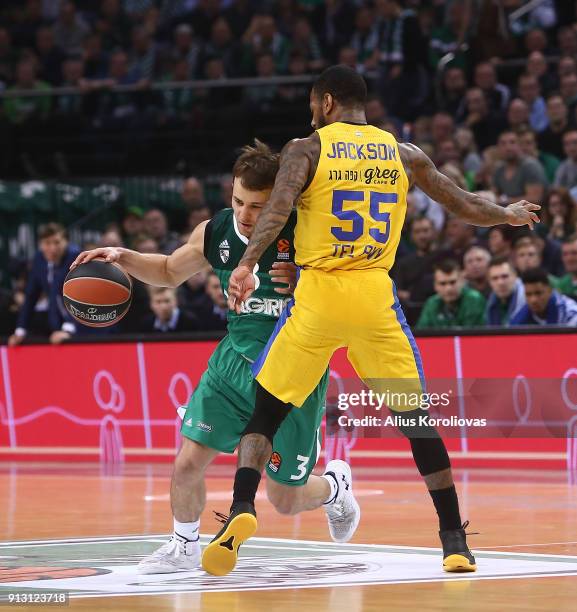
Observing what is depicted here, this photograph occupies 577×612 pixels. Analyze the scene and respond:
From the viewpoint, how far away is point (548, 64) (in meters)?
17.2

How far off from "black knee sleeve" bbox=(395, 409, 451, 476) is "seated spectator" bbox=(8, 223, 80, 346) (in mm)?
9034

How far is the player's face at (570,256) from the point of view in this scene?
1325 centimetres

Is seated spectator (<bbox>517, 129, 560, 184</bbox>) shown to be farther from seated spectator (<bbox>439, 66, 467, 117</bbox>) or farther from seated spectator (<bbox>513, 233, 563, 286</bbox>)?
seated spectator (<bbox>439, 66, 467, 117</bbox>)

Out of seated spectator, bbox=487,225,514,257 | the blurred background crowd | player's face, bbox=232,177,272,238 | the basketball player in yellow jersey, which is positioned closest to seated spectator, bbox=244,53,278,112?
the blurred background crowd

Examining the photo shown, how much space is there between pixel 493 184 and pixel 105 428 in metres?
4.92

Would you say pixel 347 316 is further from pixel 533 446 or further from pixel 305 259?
pixel 533 446

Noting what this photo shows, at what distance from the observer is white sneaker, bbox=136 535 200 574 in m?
6.49

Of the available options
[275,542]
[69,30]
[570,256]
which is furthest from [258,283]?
[69,30]

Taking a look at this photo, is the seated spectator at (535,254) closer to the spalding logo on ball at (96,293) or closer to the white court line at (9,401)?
the white court line at (9,401)

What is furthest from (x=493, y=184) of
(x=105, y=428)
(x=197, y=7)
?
(x=197, y=7)

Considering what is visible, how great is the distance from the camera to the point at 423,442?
253 inches

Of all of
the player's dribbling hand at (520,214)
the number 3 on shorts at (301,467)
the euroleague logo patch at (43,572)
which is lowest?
the euroleague logo patch at (43,572)

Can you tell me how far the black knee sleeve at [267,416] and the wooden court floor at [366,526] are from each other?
71 centimetres

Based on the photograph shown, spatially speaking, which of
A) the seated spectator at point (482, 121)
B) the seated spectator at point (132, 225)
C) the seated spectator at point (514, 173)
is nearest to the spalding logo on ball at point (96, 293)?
the seated spectator at point (514, 173)
